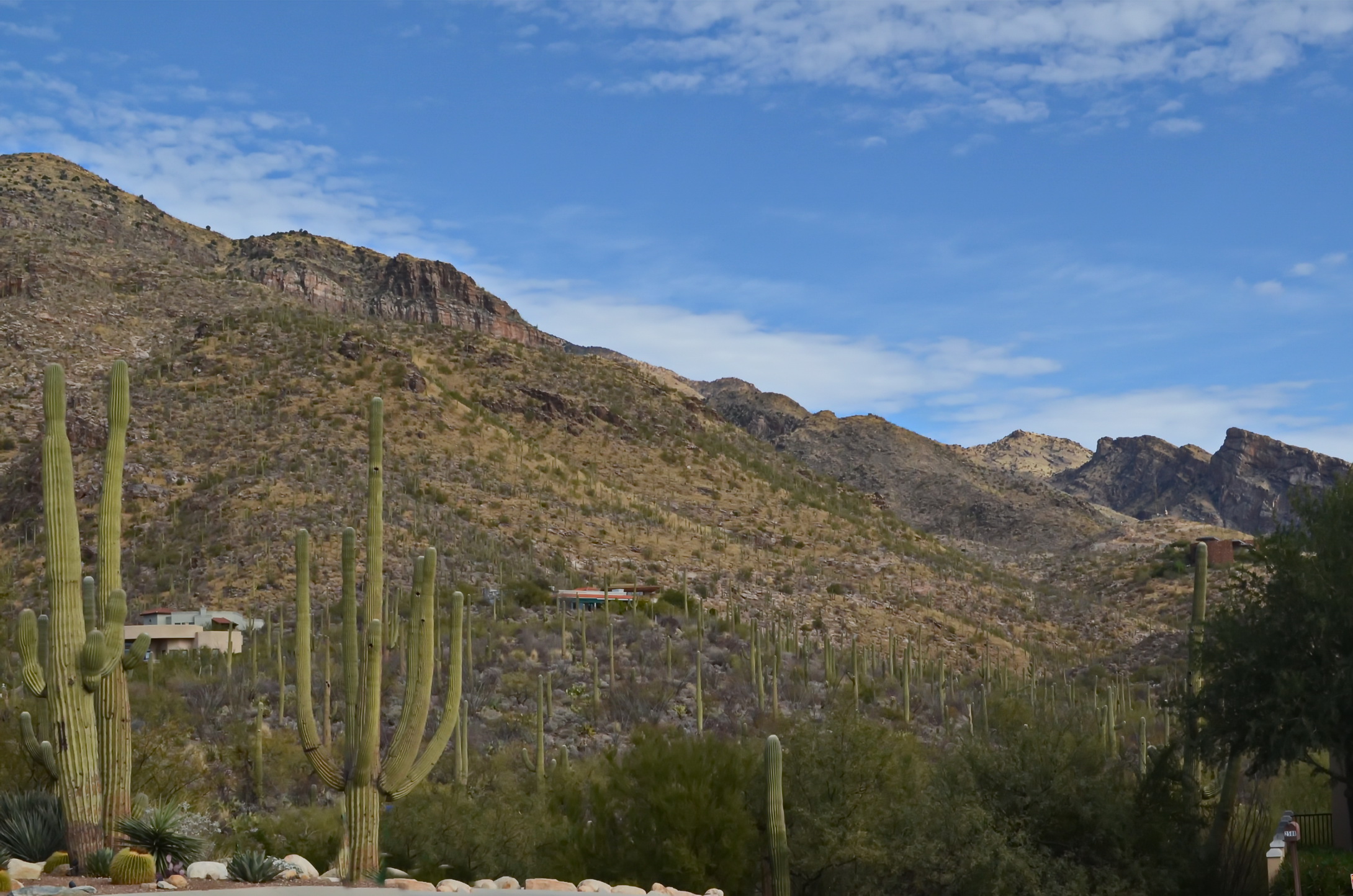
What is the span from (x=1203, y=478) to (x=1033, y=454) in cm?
3576

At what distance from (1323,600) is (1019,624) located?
39046 mm

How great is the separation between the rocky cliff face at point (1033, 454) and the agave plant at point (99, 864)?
144 metres

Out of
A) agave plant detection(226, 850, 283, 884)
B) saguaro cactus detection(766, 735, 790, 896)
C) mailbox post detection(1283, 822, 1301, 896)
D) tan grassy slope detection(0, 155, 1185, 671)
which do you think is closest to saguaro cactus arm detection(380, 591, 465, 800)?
agave plant detection(226, 850, 283, 884)

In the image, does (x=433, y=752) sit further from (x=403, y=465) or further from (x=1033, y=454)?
(x=1033, y=454)

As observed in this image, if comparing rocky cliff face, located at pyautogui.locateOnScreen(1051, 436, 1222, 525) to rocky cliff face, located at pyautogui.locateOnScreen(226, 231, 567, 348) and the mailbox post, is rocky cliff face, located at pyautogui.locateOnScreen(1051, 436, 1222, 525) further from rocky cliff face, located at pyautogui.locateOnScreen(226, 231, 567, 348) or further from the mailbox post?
the mailbox post

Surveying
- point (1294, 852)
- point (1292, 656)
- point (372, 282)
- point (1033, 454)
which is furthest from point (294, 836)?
A: point (1033, 454)

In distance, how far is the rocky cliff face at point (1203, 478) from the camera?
406 feet

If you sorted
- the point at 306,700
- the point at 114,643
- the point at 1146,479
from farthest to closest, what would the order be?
the point at 1146,479, the point at 306,700, the point at 114,643

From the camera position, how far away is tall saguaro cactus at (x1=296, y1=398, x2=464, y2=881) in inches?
607

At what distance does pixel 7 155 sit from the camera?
324ft

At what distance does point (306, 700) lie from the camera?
16.0 metres

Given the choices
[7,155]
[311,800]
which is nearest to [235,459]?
[311,800]

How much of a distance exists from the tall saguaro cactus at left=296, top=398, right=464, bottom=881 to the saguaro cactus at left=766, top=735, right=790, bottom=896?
509cm

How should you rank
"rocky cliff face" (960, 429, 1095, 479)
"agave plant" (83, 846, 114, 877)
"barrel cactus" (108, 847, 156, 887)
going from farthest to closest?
"rocky cliff face" (960, 429, 1095, 479) < "agave plant" (83, 846, 114, 877) < "barrel cactus" (108, 847, 156, 887)
